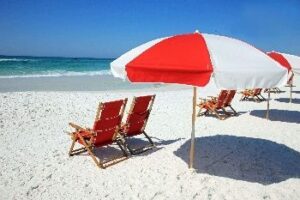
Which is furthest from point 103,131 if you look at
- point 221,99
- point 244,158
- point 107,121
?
point 221,99

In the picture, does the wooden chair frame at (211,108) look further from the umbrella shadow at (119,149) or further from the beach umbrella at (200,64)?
the beach umbrella at (200,64)

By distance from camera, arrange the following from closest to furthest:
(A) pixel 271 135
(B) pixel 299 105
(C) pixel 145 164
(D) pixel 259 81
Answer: (D) pixel 259 81, (C) pixel 145 164, (A) pixel 271 135, (B) pixel 299 105

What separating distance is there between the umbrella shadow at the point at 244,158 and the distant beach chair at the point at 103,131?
132 cm

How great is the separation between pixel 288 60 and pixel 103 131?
6088mm

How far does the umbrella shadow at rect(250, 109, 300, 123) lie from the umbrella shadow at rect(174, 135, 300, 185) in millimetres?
3055

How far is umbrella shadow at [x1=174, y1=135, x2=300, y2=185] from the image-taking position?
5.80 meters

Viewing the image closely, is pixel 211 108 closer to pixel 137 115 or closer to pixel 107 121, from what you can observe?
pixel 137 115

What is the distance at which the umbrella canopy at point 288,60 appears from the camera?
366 inches

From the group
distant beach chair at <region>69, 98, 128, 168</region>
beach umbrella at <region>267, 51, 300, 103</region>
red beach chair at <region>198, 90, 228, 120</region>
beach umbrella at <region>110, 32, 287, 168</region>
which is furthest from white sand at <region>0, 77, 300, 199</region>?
beach umbrella at <region>110, 32, 287, 168</region>

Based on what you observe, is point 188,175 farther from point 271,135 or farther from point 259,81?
point 271,135

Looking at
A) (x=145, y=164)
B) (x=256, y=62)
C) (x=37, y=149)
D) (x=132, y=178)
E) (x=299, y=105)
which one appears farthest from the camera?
(x=299, y=105)

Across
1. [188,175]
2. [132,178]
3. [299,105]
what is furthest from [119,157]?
[299,105]

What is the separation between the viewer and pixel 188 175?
18.6ft

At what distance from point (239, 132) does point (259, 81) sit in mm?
4563
